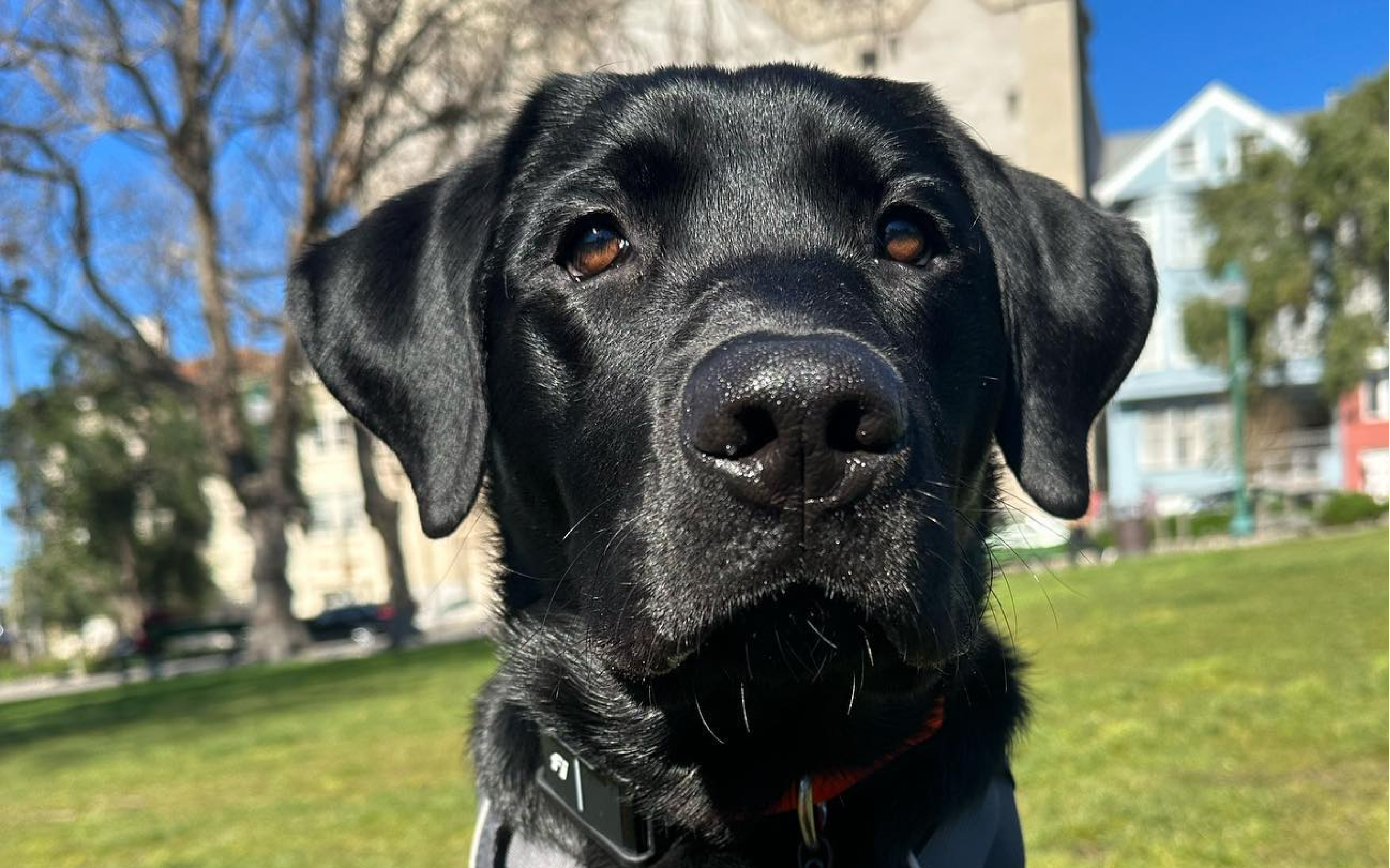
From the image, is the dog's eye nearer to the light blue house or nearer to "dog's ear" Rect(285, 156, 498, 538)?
"dog's ear" Rect(285, 156, 498, 538)

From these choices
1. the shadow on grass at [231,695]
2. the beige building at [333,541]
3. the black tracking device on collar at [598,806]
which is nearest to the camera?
the black tracking device on collar at [598,806]

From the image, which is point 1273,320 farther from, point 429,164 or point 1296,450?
→ point 429,164

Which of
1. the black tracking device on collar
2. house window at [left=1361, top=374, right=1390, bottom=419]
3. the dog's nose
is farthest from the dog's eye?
house window at [left=1361, top=374, right=1390, bottom=419]

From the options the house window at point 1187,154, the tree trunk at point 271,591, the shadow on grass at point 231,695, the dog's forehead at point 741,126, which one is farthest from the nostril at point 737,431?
the house window at point 1187,154

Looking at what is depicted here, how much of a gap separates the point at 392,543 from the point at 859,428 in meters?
27.8

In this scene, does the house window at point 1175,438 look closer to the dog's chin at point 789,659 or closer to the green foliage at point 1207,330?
the green foliage at point 1207,330

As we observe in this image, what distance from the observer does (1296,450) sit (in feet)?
141

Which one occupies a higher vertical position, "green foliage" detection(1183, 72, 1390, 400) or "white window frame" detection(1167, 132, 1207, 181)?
"white window frame" detection(1167, 132, 1207, 181)

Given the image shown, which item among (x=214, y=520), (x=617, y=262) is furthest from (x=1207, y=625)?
(x=214, y=520)

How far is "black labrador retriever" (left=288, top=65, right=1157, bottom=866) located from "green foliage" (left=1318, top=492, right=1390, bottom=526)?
98.0 feet

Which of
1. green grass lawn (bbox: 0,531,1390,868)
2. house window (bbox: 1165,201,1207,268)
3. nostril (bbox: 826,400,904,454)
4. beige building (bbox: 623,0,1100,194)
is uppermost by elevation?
beige building (bbox: 623,0,1100,194)

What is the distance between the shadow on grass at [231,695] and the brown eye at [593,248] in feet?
29.0

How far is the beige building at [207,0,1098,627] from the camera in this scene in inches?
618

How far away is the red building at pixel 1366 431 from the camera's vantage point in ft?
132
